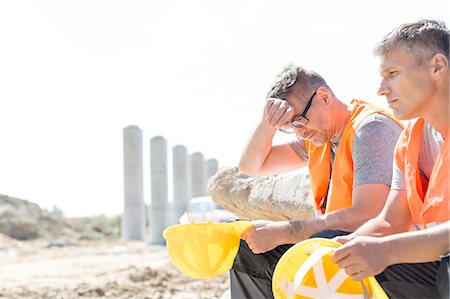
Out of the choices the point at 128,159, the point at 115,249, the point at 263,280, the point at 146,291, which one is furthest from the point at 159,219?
the point at 263,280

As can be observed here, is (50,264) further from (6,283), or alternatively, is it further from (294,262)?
(294,262)

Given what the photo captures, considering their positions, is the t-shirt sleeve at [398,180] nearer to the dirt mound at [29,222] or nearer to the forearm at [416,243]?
the forearm at [416,243]

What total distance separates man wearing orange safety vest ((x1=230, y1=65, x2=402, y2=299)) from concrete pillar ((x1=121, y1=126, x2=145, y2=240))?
15.4 meters

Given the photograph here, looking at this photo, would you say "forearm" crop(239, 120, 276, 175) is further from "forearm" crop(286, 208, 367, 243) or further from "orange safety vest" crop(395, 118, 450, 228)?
"orange safety vest" crop(395, 118, 450, 228)

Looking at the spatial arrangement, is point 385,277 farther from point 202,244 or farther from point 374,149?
point 202,244

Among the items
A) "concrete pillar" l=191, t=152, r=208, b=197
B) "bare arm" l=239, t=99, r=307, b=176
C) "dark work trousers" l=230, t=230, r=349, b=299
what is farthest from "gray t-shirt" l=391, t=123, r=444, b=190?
"concrete pillar" l=191, t=152, r=208, b=197

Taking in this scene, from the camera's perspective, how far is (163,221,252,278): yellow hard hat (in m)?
3.08

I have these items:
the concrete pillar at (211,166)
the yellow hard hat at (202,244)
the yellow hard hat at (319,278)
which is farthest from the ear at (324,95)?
the concrete pillar at (211,166)

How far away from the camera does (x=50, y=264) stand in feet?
41.3

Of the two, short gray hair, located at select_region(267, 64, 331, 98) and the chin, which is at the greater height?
short gray hair, located at select_region(267, 64, 331, 98)

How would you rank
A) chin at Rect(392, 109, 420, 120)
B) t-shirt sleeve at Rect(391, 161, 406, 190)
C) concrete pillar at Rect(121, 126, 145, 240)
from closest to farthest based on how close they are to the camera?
chin at Rect(392, 109, 420, 120), t-shirt sleeve at Rect(391, 161, 406, 190), concrete pillar at Rect(121, 126, 145, 240)

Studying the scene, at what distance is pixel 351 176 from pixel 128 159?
16.1m

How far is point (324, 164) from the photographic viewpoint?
341 cm

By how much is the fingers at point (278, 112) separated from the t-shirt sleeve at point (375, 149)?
349mm
